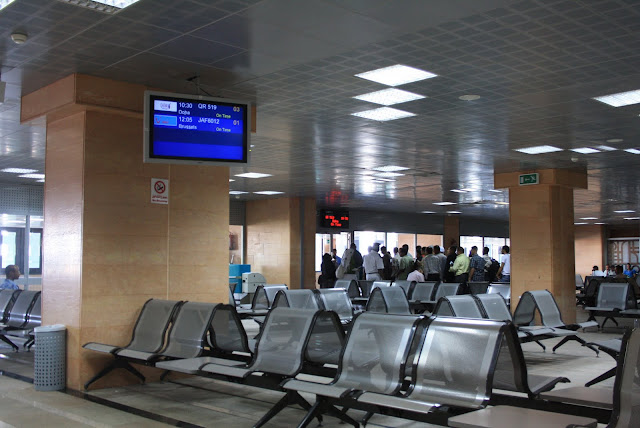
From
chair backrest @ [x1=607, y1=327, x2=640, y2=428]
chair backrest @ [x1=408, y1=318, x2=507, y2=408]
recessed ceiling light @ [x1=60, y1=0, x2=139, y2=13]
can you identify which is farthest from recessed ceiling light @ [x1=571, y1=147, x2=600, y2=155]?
recessed ceiling light @ [x1=60, y1=0, x2=139, y2=13]

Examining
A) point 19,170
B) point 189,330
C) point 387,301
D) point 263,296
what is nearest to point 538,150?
point 387,301

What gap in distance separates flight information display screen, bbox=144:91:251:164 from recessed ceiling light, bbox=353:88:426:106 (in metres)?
1.69

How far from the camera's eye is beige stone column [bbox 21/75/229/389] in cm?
699

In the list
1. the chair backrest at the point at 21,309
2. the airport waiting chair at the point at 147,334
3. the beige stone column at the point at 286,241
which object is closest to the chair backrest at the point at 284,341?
the airport waiting chair at the point at 147,334

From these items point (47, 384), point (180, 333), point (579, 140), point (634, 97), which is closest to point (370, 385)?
point (180, 333)

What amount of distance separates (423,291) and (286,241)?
9.05m

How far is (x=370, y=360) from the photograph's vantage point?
4812mm

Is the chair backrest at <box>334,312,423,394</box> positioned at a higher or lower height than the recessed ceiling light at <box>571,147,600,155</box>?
lower

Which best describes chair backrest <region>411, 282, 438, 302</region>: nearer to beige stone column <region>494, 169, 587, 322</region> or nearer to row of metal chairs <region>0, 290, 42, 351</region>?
beige stone column <region>494, 169, 587, 322</region>

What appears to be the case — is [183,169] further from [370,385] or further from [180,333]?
[370,385]

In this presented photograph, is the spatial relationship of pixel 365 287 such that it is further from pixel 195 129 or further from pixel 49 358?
pixel 195 129

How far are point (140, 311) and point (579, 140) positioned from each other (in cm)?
742

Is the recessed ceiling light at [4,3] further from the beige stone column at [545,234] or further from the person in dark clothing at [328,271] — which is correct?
the person in dark clothing at [328,271]

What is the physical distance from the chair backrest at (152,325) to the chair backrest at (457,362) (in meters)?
3.29
